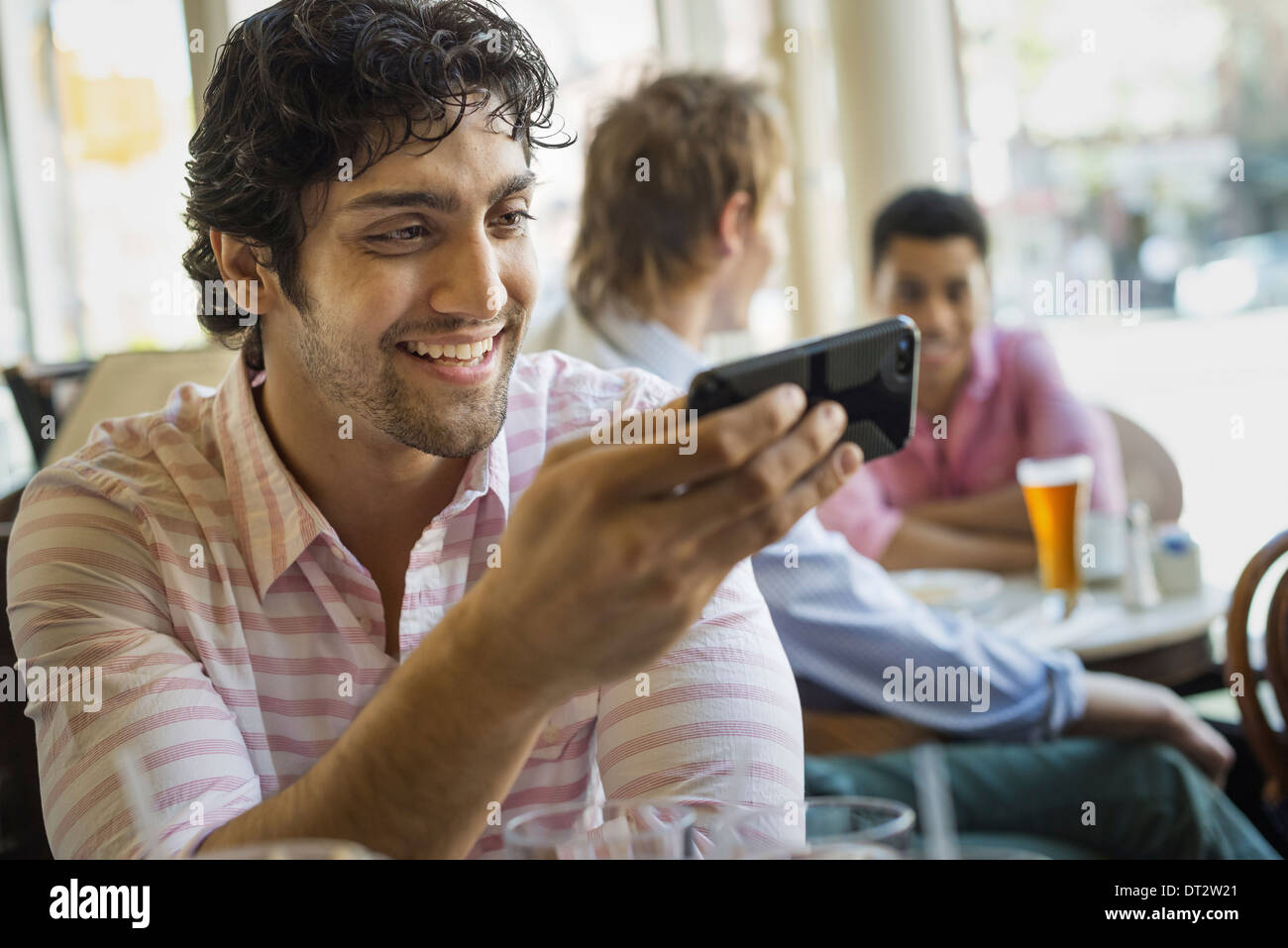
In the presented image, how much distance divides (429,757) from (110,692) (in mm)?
280

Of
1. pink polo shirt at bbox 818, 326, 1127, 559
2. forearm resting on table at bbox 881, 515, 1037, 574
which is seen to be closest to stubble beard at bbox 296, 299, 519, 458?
forearm resting on table at bbox 881, 515, 1037, 574

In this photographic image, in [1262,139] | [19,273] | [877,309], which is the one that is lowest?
[877,309]

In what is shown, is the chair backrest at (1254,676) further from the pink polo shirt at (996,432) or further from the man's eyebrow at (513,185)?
the man's eyebrow at (513,185)

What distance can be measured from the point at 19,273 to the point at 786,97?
8.02 ft

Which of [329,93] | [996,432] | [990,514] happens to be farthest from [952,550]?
[329,93]

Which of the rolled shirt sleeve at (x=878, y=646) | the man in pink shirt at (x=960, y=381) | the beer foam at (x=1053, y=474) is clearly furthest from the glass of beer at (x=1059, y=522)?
the man in pink shirt at (x=960, y=381)

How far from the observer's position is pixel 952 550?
2072mm

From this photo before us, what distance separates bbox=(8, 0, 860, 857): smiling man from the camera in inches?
29.2

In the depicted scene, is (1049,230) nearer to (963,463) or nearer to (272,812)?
(963,463)

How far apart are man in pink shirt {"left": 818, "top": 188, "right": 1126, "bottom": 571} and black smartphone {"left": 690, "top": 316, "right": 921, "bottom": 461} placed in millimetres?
1693

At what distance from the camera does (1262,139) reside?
4496 mm

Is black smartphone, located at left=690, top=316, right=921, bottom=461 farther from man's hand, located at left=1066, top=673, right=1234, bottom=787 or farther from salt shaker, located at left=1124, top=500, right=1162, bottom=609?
salt shaker, located at left=1124, top=500, right=1162, bottom=609

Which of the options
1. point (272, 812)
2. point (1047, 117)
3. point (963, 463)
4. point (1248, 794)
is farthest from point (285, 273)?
point (1047, 117)
